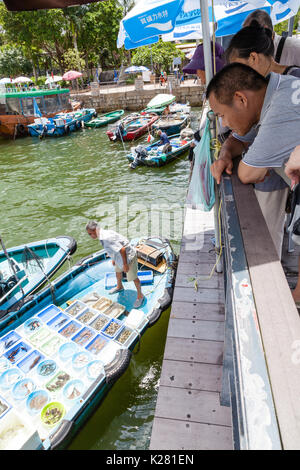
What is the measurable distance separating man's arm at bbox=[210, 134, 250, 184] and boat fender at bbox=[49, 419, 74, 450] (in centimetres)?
328

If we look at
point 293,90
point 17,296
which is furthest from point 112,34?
point 293,90

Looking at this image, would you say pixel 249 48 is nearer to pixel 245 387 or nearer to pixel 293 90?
pixel 293 90

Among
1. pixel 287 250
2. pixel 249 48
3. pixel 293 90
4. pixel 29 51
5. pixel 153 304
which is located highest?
pixel 29 51

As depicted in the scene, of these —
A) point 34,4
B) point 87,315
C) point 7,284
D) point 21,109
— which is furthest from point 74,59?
point 34,4

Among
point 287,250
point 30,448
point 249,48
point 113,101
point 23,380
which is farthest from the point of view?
point 113,101

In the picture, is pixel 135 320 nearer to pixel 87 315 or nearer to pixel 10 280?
pixel 87 315

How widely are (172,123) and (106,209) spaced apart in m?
9.57

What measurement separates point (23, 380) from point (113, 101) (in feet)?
101

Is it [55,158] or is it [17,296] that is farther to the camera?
[55,158]

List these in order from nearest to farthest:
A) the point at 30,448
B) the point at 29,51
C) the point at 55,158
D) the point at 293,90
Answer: the point at 293,90 < the point at 30,448 < the point at 55,158 < the point at 29,51

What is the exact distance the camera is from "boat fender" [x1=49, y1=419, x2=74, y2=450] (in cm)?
333

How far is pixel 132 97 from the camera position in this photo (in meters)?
29.6

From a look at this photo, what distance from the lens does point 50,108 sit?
2492 centimetres

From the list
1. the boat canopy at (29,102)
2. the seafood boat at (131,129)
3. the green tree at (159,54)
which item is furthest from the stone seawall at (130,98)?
the seafood boat at (131,129)
